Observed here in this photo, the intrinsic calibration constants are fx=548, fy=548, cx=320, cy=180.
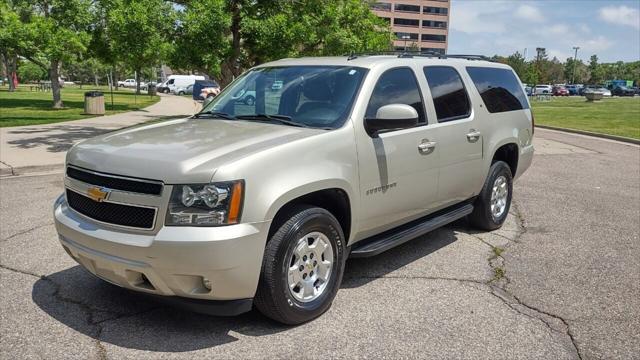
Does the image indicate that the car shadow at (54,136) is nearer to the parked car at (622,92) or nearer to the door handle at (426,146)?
the door handle at (426,146)

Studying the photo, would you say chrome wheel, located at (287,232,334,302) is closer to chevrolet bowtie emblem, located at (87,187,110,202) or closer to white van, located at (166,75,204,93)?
chevrolet bowtie emblem, located at (87,187,110,202)

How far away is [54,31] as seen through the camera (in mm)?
21891

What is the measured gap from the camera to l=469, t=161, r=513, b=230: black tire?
236 inches

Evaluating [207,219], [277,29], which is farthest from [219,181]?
[277,29]

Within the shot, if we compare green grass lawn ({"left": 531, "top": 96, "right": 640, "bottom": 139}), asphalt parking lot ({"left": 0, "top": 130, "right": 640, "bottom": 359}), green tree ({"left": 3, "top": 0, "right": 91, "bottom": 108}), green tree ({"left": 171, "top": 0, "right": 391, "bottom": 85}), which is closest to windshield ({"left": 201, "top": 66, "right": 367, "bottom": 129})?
asphalt parking lot ({"left": 0, "top": 130, "right": 640, "bottom": 359})

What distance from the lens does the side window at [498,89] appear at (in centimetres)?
586

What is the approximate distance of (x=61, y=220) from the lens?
3797 mm

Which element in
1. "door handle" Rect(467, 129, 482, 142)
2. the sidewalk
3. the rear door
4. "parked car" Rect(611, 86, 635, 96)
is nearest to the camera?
the rear door

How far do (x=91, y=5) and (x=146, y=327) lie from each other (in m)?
22.0

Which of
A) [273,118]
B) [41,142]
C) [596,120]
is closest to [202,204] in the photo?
[273,118]

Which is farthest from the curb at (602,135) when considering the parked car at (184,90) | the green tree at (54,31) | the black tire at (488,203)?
the parked car at (184,90)

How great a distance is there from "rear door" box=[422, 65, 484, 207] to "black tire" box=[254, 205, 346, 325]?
1600 millimetres

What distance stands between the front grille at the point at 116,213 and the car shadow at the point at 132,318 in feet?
2.13

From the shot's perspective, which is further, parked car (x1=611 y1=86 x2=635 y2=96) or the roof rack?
parked car (x1=611 y1=86 x2=635 y2=96)
